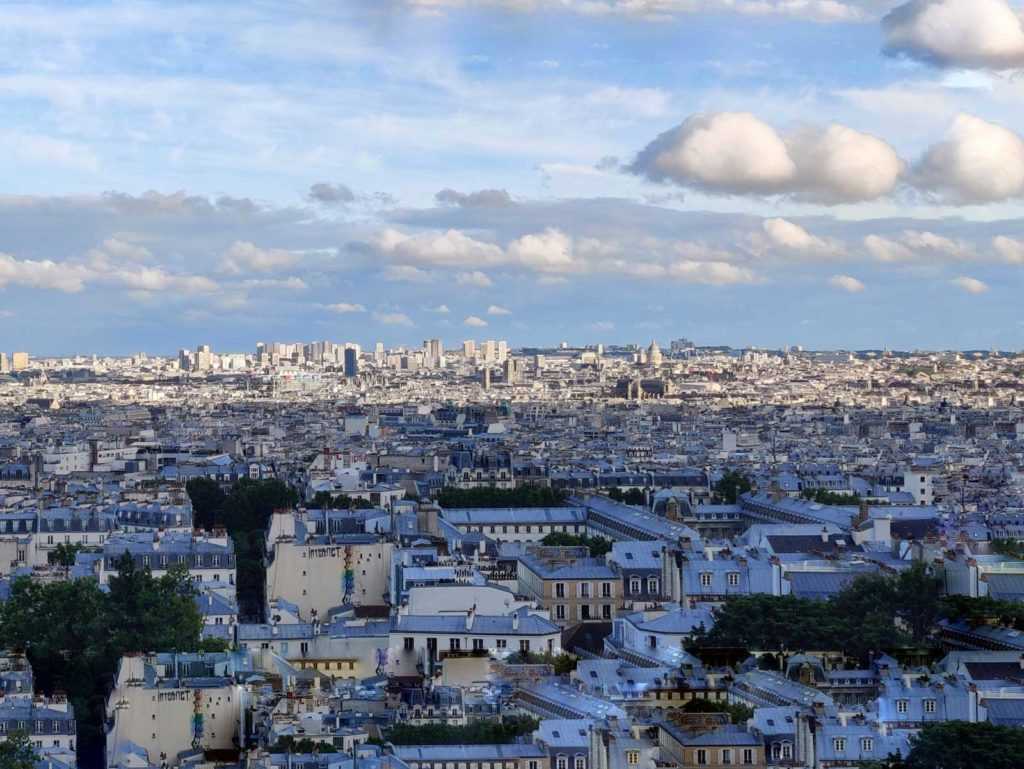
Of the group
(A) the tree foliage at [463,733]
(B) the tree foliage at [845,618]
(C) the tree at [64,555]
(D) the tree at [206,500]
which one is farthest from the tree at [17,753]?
(D) the tree at [206,500]

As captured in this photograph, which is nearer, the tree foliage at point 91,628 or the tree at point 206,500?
the tree foliage at point 91,628

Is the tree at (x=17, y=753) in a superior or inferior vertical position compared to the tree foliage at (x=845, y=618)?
inferior

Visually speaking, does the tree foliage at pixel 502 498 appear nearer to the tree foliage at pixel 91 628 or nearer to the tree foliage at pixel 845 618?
the tree foliage at pixel 91 628

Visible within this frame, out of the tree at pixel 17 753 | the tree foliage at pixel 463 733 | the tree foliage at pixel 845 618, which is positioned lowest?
the tree at pixel 17 753

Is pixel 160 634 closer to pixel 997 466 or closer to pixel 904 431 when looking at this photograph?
pixel 997 466

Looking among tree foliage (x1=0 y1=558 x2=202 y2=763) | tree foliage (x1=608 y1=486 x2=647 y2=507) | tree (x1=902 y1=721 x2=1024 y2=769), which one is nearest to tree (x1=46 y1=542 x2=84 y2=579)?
tree foliage (x1=0 y1=558 x2=202 y2=763)

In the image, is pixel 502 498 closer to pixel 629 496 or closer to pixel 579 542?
pixel 629 496
